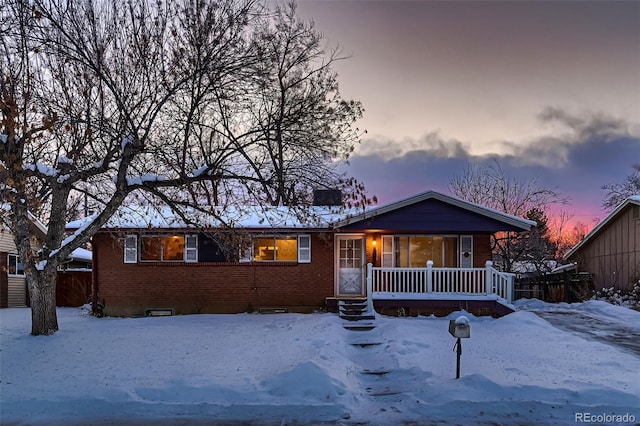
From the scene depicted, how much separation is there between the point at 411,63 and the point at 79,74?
854 centimetres

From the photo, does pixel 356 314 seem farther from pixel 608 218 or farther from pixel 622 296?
pixel 608 218

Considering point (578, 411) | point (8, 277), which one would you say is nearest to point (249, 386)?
point (578, 411)

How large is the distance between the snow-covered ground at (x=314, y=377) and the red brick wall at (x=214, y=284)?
3.90 metres

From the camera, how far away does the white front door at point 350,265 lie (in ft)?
59.1

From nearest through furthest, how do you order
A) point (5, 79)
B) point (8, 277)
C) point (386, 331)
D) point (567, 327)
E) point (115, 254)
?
point (5, 79), point (386, 331), point (567, 327), point (115, 254), point (8, 277)

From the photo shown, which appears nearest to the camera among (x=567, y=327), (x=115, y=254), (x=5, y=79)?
(x=5, y=79)

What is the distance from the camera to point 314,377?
8.49 m

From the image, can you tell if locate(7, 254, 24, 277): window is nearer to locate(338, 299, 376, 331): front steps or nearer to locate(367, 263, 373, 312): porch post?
locate(338, 299, 376, 331): front steps

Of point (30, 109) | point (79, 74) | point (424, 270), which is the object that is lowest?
point (424, 270)

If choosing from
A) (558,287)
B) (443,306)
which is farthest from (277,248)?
Answer: (558,287)

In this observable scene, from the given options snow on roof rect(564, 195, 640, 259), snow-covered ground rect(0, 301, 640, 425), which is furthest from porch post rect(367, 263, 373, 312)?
snow on roof rect(564, 195, 640, 259)

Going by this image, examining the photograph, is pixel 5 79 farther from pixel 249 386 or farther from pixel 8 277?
pixel 8 277

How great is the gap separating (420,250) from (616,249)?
10.8 meters

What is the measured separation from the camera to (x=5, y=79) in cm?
1102
